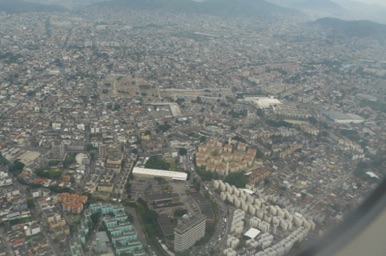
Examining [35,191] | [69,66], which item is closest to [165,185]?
[35,191]

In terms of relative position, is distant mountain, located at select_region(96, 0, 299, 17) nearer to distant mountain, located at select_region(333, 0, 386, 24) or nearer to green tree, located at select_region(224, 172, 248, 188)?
distant mountain, located at select_region(333, 0, 386, 24)

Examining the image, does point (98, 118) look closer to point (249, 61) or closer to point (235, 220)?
point (235, 220)

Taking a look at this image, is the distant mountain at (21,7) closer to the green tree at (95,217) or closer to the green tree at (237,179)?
the green tree at (237,179)

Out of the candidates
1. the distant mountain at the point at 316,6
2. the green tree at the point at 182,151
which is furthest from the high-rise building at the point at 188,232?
the distant mountain at the point at 316,6

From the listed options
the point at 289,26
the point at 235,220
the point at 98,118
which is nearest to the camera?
the point at 235,220

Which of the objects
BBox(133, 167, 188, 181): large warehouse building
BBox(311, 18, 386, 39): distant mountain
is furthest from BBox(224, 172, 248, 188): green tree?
BBox(311, 18, 386, 39): distant mountain

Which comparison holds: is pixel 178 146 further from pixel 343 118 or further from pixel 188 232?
pixel 343 118
